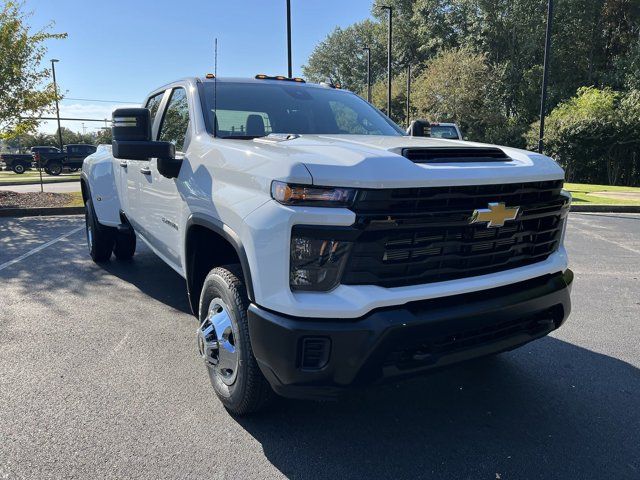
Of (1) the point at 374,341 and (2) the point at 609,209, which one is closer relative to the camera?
(1) the point at 374,341

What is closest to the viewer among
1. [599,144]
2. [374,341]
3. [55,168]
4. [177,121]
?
[374,341]

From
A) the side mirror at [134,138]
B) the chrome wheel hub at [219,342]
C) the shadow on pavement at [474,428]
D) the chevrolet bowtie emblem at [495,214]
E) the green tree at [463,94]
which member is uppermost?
the green tree at [463,94]

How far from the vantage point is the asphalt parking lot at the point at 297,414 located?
7.93ft

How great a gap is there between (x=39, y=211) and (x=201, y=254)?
31.7ft

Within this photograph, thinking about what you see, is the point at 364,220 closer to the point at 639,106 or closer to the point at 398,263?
the point at 398,263

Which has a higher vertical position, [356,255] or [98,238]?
[356,255]

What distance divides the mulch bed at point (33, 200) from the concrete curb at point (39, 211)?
437mm

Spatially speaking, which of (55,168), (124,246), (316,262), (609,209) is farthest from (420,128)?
(55,168)

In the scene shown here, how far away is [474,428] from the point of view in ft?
8.98

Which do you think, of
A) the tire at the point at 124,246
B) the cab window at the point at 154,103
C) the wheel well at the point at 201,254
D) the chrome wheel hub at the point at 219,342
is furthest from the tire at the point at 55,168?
the chrome wheel hub at the point at 219,342

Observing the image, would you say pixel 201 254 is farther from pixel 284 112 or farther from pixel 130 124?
pixel 284 112

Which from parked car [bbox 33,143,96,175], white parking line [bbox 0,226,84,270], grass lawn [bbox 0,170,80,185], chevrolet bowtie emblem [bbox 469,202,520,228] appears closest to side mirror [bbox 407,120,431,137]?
chevrolet bowtie emblem [bbox 469,202,520,228]

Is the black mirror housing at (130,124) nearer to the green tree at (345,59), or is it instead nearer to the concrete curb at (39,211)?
the concrete curb at (39,211)

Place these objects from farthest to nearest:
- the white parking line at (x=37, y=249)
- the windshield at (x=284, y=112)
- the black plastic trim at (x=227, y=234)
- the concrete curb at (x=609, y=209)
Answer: the concrete curb at (x=609, y=209) < the white parking line at (x=37, y=249) < the windshield at (x=284, y=112) < the black plastic trim at (x=227, y=234)
